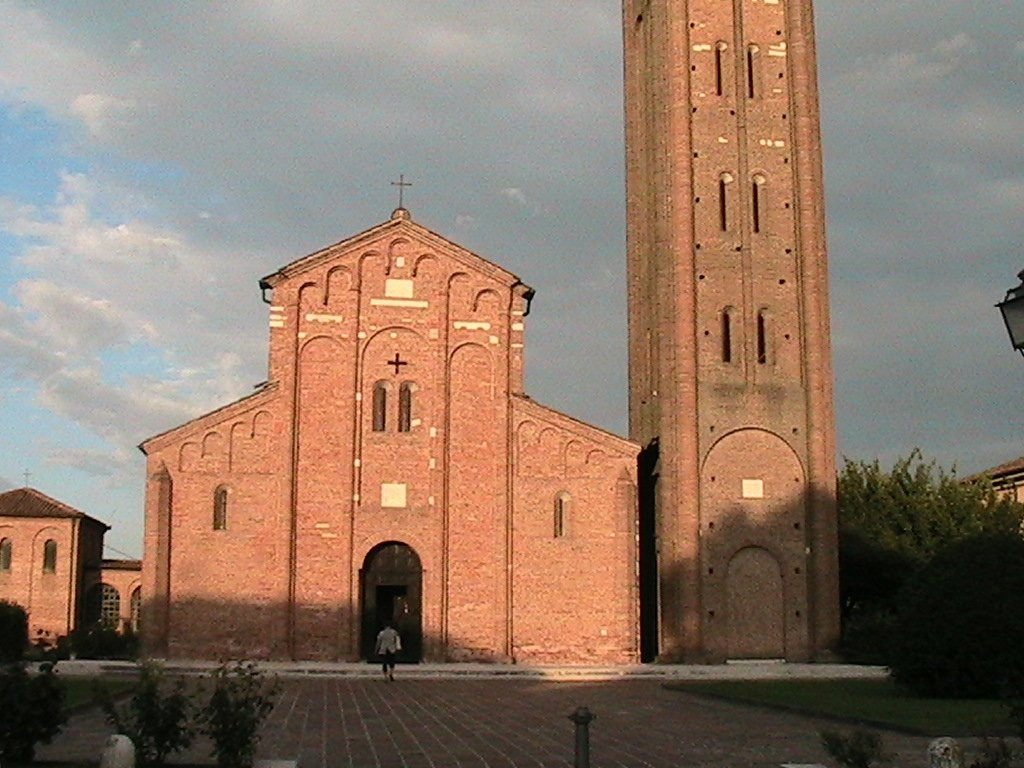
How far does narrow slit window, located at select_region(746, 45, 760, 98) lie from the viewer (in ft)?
113

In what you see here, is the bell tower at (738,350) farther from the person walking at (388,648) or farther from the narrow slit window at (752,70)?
the person walking at (388,648)

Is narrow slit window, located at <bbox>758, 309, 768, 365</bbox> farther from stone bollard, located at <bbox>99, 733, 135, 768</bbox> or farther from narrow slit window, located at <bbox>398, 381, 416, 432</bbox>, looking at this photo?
stone bollard, located at <bbox>99, 733, 135, 768</bbox>

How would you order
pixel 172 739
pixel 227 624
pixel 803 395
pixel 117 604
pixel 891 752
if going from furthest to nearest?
pixel 117 604, pixel 803 395, pixel 227 624, pixel 891 752, pixel 172 739

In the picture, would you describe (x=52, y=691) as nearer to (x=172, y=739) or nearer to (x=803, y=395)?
(x=172, y=739)

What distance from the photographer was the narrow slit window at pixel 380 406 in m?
32.8

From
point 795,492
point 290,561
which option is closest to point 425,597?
point 290,561

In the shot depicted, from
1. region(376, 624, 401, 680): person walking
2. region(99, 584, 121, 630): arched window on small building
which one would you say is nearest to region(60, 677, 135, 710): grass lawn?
region(376, 624, 401, 680): person walking

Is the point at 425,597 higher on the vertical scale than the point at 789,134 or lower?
lower

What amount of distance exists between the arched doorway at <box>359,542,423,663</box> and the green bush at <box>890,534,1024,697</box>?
45.1ft

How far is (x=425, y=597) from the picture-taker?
3197 cm

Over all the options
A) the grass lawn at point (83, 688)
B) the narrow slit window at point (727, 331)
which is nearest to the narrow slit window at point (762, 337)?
the narrow slit window at point (727, 331)

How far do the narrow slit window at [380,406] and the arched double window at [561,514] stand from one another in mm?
4929

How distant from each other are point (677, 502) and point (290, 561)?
9.89 meters

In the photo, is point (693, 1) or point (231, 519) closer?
point (231, 519)
